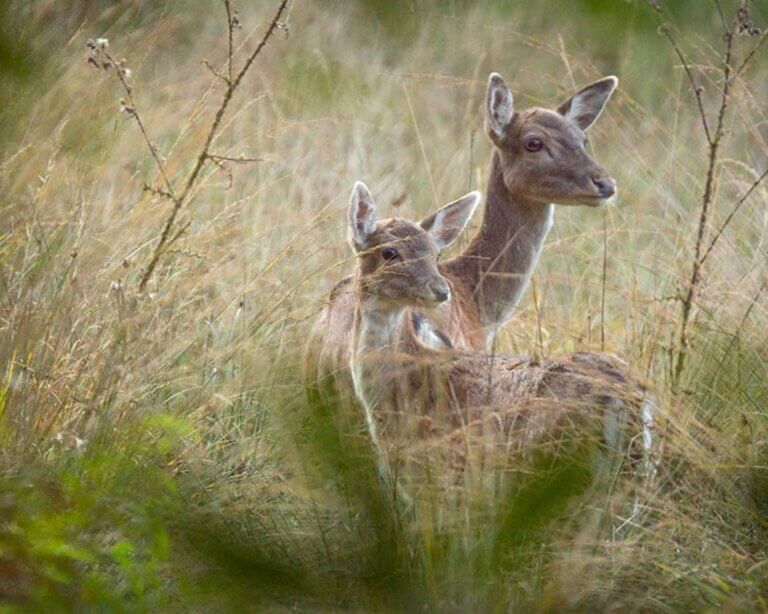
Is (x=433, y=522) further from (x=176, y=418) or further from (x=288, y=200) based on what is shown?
(x=288, y=200)

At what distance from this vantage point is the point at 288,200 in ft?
22.6

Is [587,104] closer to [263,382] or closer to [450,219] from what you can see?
[450,219]

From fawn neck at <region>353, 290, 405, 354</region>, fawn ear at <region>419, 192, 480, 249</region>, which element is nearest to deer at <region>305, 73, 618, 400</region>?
fawn ear at <region>419, 192, 480, 249</region>

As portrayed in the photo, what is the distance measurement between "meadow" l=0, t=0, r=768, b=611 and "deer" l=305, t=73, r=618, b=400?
213 millimetres

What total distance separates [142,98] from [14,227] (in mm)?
2540

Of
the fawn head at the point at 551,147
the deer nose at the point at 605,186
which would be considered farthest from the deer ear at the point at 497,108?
the deer nose at the point at 605,186

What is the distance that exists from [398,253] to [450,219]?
61cm

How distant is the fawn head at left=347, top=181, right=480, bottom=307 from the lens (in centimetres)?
471

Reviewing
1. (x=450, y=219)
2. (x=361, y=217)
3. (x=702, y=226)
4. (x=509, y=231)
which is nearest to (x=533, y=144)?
(x=509, y=231)

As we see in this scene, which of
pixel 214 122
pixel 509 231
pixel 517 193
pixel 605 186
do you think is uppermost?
pixel 214 122

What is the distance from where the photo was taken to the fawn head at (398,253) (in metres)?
4.71

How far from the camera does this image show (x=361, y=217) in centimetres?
501

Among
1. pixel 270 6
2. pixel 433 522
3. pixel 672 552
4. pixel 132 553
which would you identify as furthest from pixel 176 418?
pixel 270 6

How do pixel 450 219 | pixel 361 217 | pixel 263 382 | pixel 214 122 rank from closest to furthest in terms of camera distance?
pixel 214 122 < pixel 263 382 < pixel 361 217 < pixel 450 219
